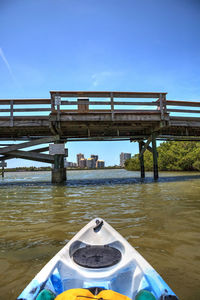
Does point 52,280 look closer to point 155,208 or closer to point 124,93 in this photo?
point 155,208

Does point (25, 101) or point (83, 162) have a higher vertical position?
point (25, 101)

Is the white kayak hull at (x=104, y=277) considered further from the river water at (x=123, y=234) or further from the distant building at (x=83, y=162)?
the distant building at (x=83, y=162)

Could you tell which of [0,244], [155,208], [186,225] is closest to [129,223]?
[186,225]

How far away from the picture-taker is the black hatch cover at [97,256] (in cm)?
146

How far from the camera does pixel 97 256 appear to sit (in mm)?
1608

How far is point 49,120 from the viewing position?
8.91 metres

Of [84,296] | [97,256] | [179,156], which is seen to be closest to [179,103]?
[97,256]

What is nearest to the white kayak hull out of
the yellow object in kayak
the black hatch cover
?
the black hatch cover

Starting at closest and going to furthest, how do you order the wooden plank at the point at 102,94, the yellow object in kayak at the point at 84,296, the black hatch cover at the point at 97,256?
1. the yellow object in kayak at the point at 84,296
2. the black hatch cover at the point at 97,256
3. the wooden plank at the point at 102,94

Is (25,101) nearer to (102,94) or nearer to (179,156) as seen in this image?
(102,94)

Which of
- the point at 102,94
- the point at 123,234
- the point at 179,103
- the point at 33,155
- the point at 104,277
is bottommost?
the point at 123,234

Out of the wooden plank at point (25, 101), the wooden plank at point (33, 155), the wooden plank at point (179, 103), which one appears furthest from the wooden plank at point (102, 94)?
the wooden plank at point (33, 155)

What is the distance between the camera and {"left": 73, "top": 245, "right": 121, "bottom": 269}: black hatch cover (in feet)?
4.79

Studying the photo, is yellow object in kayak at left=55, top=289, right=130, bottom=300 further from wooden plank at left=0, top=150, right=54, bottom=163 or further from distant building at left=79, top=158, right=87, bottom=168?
distant building at left=79, top=158, right=87, bottom=168
